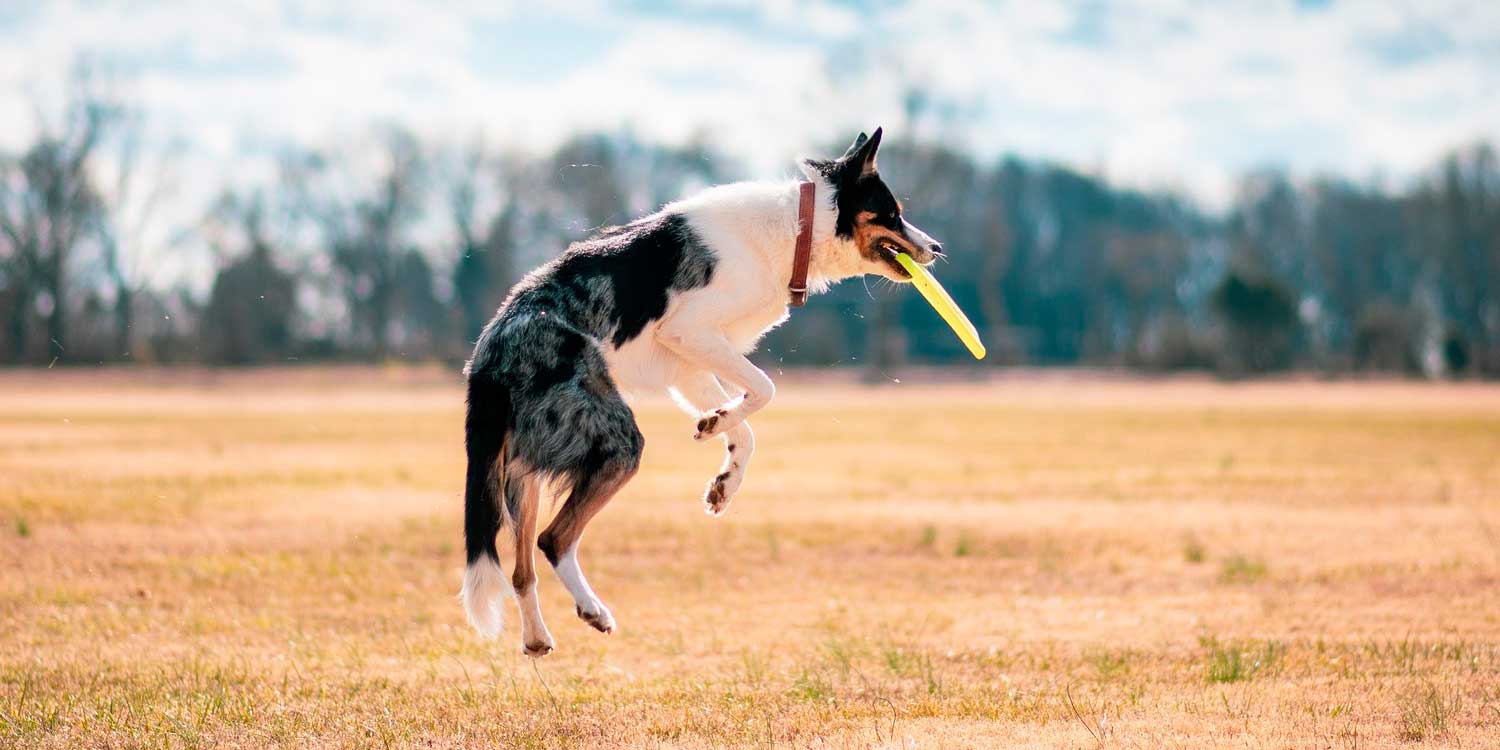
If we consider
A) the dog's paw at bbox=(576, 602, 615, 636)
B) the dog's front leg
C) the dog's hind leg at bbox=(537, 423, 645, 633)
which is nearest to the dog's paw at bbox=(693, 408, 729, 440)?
the dog's front leg

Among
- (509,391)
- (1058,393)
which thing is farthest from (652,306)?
(1058,393)

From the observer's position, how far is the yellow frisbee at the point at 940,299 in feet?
28.0

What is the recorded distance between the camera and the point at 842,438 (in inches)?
1366

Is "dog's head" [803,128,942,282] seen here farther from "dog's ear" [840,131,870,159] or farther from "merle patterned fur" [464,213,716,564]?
"merle patterned fur" [464,213,716,564]

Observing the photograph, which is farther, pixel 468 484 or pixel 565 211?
pixel 565 211

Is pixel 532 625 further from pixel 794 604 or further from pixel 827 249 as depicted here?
pixel 794 604

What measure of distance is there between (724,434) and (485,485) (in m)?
1.61

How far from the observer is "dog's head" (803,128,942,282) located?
8.41 meters

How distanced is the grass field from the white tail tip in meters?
0.72

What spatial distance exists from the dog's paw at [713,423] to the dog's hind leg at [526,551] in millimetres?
1102

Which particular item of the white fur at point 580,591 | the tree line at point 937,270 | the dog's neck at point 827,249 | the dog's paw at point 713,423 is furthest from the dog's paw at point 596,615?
the tree line at point 937,270

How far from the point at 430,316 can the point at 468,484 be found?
81637mm

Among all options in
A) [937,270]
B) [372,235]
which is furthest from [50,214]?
[937,270]

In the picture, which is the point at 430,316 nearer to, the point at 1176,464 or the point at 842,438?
the point at 842,438
